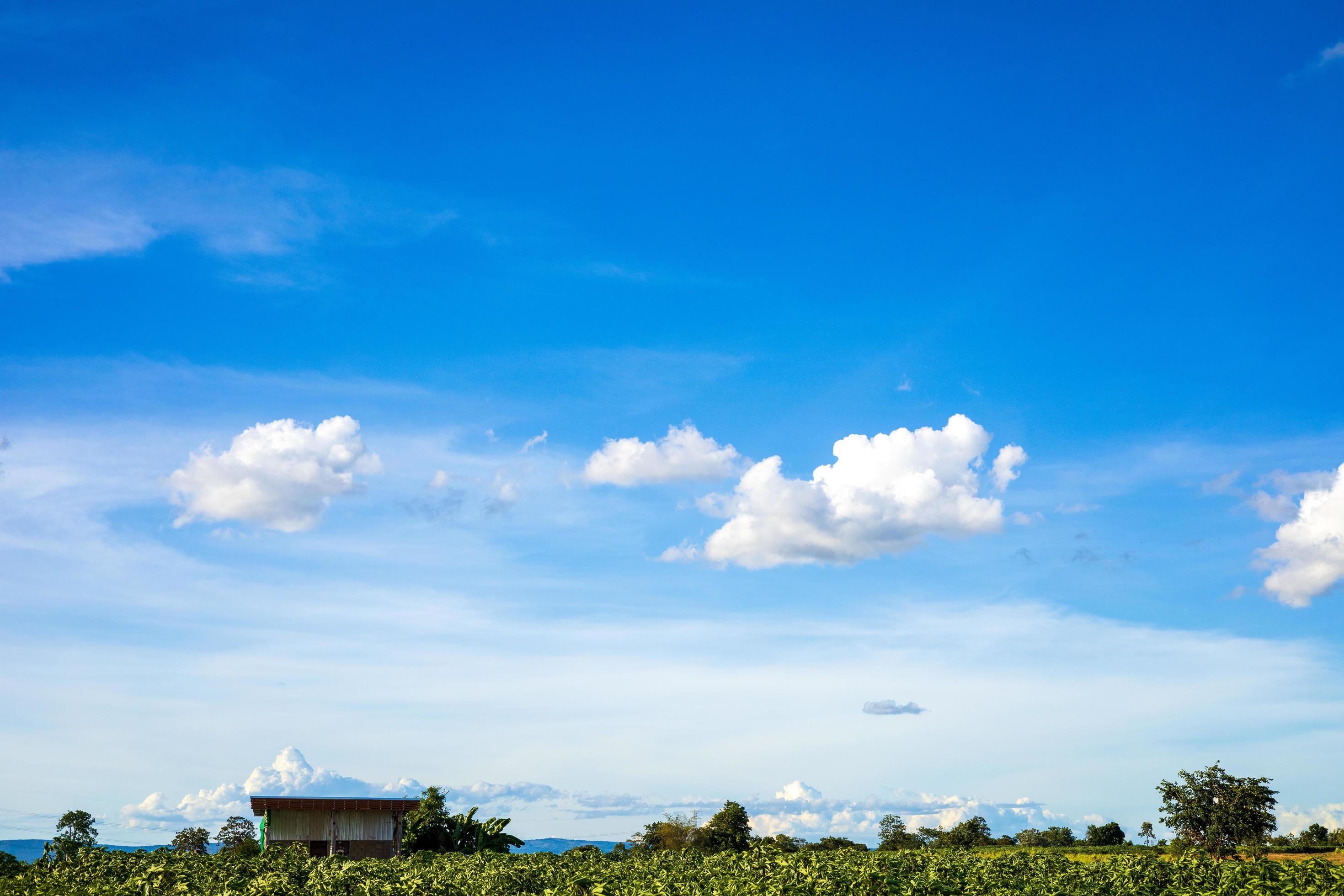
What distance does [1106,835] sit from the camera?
93.3m

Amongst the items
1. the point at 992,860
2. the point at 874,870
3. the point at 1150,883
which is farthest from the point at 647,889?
the point at 992,860

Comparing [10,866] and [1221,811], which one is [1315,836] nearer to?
[1221,811]

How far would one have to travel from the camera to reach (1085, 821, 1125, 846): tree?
92625mm

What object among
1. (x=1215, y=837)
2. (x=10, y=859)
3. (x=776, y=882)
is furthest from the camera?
(x=1215, y=837)

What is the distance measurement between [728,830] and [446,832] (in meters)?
19.2

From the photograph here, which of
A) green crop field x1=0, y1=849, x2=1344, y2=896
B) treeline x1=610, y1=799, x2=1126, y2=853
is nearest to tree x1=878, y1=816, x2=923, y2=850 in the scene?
treeline x1=610, y1=799, x2=1126, y2=853

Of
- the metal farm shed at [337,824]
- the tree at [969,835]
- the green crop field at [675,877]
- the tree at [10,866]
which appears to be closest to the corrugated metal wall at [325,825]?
the metal farm shed at [337,824]

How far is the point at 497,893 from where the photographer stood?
21.6 meters

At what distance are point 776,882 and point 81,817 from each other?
4274 inches

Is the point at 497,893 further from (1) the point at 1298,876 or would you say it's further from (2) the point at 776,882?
(1) the point at 1298,876

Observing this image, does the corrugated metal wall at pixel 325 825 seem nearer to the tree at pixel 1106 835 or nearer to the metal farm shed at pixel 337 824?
the metal farm shed at pixel 337 824

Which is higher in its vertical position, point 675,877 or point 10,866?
point 675,877

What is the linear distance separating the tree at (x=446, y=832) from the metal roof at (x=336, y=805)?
0.73 metres

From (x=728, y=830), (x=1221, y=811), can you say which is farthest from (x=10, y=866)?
(x=1221, y=811)
